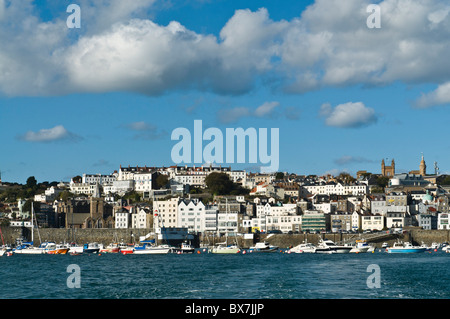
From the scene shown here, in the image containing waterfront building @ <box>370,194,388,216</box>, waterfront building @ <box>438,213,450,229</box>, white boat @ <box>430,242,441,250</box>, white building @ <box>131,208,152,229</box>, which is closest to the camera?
white boat @ <box>430,242,441,250</box>

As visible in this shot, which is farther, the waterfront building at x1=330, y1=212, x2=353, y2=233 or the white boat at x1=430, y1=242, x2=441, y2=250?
the waterfront building at x1=330, y1=212, x2=353, y2=233

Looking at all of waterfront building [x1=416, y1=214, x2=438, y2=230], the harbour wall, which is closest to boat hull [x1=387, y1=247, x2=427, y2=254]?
the harbour wall

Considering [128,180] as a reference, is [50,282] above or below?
below

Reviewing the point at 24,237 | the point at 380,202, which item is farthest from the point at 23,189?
the point at 380,202

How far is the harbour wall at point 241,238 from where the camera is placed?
3593 inches

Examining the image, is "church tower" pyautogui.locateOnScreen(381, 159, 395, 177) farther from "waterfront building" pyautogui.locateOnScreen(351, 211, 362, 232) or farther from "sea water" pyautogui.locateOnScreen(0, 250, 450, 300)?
"sea water" pyautogui.locateOnScreen(0, 250, 450, 300)

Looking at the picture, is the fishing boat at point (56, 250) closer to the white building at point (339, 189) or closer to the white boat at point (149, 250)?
the white boat at point (149, 250)

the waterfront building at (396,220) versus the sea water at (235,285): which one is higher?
the waterfront building at (396,220)

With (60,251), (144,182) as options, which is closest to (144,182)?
(144,182)

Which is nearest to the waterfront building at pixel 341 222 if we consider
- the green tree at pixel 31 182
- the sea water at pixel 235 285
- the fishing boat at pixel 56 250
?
the fishing boat at pixel 56 250

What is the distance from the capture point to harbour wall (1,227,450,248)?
91.2 m
